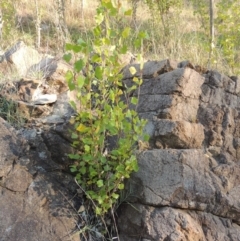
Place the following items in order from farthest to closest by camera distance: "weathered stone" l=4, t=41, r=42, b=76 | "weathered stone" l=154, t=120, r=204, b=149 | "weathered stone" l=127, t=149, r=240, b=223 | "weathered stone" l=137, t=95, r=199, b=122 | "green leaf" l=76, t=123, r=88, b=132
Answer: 1. "weathered stone" l=4, t=41, r=42, b=76
2. "weathered stone" l=137, t=95, r=199, b=122
3. "weathered stone" l=154, t=120, r=204, b=149
4. "weathered stone" l=127, t=149, r=240, b=223
5. "green leaf" l=76, t=123, r=88, b=132

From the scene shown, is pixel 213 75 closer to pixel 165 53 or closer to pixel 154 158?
pixel 154 158

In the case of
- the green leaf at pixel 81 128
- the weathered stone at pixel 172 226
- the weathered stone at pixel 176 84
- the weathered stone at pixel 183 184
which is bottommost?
the weathered stone at pixel 172 226

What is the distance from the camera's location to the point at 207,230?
290cm

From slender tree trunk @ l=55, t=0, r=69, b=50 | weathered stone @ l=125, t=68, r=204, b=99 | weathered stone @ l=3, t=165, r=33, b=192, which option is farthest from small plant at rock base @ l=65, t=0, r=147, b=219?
slender tree trunk @ l=55, t=0, r=69, b=50

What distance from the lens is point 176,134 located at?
3.22 m

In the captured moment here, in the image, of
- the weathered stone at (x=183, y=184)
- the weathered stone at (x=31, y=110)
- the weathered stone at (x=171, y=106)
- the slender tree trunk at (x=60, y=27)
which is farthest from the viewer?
the slender tree trunk at (x=60, y=27)

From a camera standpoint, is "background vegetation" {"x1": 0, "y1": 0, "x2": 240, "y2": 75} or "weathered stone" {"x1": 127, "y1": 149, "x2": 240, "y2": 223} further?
"background vegetation" {"x1": 0, "y1": 0, "x2": 240, "y2": 75}

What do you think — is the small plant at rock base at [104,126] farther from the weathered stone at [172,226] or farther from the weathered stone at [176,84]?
the weathered stone at [176,84]

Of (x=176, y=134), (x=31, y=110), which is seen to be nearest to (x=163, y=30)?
(x=31, y=110)

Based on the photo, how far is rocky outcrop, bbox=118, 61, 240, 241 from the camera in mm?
2895

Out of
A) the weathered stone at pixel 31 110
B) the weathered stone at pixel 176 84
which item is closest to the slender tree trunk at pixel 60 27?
the weathered stone at pixel 31 110

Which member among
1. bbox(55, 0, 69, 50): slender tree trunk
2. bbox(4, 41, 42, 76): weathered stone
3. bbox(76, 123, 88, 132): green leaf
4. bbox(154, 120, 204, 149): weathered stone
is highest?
bbox(55, 0, 69, 50): slender tree trunk

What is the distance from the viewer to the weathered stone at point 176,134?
10.6ft

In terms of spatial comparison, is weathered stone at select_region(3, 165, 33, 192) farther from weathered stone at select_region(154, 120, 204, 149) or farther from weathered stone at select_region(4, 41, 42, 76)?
weathered stone at select_region(4, 41, 42, 76)
